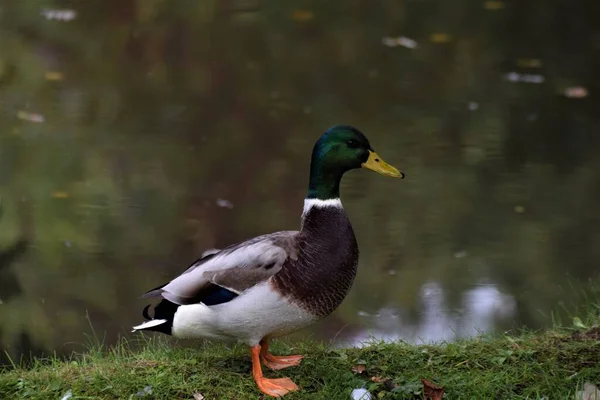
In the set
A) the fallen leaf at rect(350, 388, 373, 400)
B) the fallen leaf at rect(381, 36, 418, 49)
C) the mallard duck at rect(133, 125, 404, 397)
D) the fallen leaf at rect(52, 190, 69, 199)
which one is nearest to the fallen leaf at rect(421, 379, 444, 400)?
the fallen leaf at rect(350, 388, 373, 400)

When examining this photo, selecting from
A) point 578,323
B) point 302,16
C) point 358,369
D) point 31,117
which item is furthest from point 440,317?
point 31,117

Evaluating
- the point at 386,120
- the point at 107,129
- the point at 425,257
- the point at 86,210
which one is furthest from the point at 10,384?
the point at 386,120

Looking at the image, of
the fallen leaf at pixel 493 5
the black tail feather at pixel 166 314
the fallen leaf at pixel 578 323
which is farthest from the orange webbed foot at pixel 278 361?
the fallen leaf at pixel 493 5

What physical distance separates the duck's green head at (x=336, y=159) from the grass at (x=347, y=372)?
29.2 inches

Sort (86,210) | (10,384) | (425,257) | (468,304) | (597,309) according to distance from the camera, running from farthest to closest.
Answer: (86,210), (425,257), (468,304), (597,309), (10,384)

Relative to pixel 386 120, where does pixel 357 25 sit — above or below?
above

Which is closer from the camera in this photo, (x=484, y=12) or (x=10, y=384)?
(x=10, y=384)

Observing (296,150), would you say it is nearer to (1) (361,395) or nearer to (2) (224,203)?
(2) (224,203)

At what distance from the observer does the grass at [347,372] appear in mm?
3256

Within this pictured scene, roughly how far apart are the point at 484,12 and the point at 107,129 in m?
3.08

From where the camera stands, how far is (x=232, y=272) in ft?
10.2

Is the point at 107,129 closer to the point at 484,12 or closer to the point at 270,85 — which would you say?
the point at 270,85

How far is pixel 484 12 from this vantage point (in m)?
6.84

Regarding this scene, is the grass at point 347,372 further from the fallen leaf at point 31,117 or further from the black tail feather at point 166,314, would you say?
the fallen leaf at point 31,117
